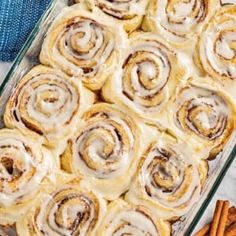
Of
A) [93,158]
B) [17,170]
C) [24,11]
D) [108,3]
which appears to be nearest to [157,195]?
[93,158]

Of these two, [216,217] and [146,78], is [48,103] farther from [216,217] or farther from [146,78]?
[216,217]

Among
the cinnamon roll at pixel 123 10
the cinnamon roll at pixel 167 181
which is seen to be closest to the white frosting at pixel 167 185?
the cinnamon roll at pixel 167 181

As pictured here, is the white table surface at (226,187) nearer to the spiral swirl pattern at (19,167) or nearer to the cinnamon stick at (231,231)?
the cinnamon stick at (231,231)

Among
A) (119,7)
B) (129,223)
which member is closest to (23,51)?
(119,7)

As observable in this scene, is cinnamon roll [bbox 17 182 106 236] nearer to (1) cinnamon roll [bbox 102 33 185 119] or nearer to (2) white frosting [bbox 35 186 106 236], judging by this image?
(2) white frosting [bbox 35 186 106 236]

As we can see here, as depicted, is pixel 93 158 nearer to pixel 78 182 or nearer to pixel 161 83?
pixel 78 182

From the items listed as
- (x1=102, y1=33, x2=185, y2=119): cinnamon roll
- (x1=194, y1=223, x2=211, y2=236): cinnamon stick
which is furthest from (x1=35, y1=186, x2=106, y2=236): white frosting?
(x1=194, y1=223, x2=211, y2=236): cinnamon stick
